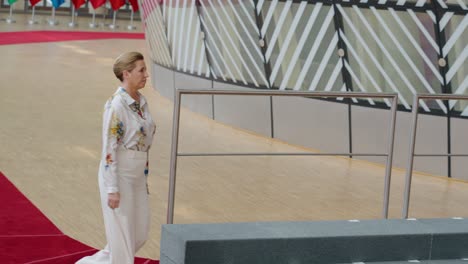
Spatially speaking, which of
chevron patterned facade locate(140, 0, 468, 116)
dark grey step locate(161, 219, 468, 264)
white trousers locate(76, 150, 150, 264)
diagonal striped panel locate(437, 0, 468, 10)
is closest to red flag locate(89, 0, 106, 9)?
chevron patterned facade locate(140, 0, 468, 116)

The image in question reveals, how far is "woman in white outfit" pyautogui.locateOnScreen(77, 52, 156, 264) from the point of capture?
7055 millimetres

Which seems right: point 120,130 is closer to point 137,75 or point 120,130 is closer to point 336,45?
point 137,75

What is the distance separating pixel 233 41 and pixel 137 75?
967 cm

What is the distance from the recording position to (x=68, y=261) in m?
8.36

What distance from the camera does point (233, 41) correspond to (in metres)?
16.7

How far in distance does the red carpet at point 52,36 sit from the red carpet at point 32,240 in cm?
1914

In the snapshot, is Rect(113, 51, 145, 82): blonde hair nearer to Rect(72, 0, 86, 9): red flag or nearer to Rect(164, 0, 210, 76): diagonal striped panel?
Rect(164, 0, 210, 76): diagonal striped panel

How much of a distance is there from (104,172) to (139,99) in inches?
25.0

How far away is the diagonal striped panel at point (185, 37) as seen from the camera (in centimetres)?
1777

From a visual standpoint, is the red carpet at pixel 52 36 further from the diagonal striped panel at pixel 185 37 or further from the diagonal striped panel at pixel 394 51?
the diagonal striped panel at pixel 394 51

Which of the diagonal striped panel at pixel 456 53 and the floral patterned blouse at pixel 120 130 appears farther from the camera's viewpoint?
the diagonal striped panel at pixel 456 53

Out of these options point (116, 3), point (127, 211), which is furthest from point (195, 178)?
point (116, 3)

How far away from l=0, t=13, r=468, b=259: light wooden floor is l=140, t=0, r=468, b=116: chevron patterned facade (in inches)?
44.3

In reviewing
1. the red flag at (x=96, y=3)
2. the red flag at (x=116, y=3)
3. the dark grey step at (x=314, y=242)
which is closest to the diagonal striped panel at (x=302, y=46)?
the dark grey step at (x=314, y=242)
